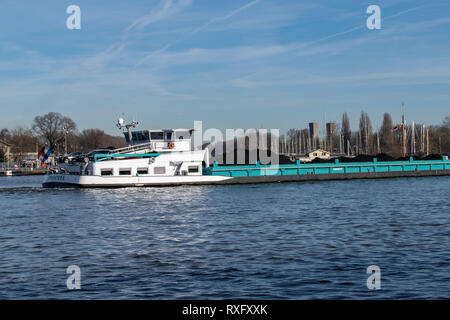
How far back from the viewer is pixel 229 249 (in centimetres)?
1898

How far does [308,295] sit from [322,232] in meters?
10.5

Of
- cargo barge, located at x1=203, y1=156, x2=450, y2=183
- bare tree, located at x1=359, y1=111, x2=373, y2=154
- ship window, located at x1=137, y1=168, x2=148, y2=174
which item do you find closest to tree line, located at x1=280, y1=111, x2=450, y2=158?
bare tree, located at x1=359, y1=111, x2=373, y2=154

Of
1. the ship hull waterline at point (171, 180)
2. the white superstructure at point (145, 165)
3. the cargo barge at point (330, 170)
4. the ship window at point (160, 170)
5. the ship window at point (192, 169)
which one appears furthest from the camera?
the cargo barge at point (330, 170)

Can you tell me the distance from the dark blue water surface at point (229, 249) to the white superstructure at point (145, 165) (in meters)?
15.0

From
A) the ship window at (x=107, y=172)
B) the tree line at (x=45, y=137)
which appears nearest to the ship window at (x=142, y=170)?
the ship window at (x=107, y=172)

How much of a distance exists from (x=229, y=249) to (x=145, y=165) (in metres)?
35.1

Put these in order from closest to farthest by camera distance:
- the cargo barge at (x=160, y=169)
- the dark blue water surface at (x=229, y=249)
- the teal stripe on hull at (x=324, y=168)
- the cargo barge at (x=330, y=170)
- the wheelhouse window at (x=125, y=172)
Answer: the dark blue water surface at (x=229, y=249), the cargo barge at (x=160, y=169), the wheelhouse window at (x=125, y=172), the teal stripe on hull at (x=324, y=168), the cargo barge at (x=330, y=170)

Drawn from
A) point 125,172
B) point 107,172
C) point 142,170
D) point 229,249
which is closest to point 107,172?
point 107,172

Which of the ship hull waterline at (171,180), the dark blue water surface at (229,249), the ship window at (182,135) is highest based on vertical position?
the ship window at (182,135)

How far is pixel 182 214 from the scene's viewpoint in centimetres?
3095

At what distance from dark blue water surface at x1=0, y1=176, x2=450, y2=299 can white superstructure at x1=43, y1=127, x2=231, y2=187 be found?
15026 mm

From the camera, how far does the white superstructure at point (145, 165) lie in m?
51.8

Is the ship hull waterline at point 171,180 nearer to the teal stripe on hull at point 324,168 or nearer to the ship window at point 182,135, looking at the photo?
the teal stripe on hull at point 324,168
